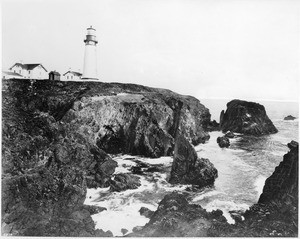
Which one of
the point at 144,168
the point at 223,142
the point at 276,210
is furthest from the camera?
the point at 223,142

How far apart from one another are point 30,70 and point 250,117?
600 centimetres

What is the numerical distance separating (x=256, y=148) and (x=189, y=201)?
2539mm

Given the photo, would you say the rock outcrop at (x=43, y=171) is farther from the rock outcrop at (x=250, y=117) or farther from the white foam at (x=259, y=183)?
the white foam at (x=259, y=183)

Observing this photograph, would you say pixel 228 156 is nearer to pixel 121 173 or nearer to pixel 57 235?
pixel 121 173

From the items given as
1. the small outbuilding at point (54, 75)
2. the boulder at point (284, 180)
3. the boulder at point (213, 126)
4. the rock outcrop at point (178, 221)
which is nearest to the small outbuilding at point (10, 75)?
the small outbuilding at point (54, 75)

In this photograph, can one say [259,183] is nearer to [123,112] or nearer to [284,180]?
[284,180]

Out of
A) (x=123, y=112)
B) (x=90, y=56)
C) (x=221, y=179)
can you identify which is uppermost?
(x=90, y=56)

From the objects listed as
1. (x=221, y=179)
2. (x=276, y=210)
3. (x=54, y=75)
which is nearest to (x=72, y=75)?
(x=54, y=75)

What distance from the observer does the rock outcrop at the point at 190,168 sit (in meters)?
7.09

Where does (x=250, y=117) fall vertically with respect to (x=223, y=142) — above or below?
above

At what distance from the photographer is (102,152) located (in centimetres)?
755

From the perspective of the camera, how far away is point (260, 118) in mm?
7664

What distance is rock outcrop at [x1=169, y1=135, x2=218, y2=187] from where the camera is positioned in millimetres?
7090

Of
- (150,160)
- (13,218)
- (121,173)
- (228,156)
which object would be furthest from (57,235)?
(228,156)
